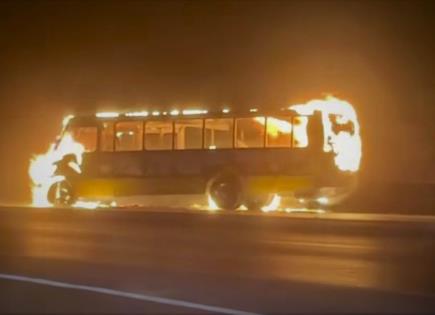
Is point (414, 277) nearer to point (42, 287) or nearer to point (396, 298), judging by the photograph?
point (396, 298)

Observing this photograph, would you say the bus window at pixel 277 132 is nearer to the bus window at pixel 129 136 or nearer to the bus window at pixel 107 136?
the bus window at pixel 129 136

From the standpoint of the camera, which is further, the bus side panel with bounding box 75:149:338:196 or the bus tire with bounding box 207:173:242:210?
the bus tire with bounding box 207:173:242:210

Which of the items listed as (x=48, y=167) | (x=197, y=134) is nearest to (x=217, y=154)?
(x=197, y=134)

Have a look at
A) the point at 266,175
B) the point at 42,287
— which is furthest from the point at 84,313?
the point at 266,175

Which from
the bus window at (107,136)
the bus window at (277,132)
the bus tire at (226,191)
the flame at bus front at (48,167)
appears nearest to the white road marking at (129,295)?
the bus tire at (226,191)

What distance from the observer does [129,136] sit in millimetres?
30734

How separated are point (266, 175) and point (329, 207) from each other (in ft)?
7.76

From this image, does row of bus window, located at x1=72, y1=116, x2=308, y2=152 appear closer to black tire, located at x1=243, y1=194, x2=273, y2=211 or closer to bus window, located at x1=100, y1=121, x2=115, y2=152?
bus window, located at x1=100, y1=121, x2=115, y2=152

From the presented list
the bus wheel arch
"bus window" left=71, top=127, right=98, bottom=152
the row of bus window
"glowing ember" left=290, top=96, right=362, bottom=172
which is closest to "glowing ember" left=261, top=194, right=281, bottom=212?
the bus wheel arch

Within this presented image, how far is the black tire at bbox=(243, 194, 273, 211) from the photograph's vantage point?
28734mm

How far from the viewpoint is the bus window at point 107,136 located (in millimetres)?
30922

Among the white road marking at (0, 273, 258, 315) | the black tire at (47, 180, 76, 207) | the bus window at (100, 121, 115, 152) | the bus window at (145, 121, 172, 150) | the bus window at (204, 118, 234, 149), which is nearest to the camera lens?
the white road marking at (0, 273, 258, 315)

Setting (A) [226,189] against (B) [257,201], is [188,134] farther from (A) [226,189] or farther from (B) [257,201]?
(B) [257,201]

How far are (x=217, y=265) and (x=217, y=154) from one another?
46.2 feet
